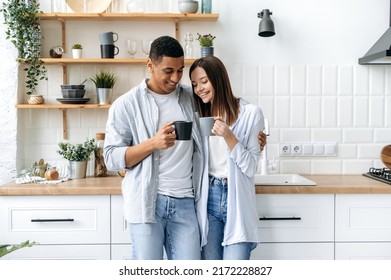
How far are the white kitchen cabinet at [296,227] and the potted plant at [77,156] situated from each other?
110 centimetres

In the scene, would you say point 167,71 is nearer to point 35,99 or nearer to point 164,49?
point 164,49

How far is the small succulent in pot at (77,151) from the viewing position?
2.93 m

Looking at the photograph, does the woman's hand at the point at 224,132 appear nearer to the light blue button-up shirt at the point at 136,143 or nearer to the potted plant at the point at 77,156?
the light blue button-up shirt at the point at 136,143

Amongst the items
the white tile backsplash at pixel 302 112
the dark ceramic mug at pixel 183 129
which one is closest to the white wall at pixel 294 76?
the white tile backsplash at pixel 302 112

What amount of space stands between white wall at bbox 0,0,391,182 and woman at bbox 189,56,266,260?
3.53 ft

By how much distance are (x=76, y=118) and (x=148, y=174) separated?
1.33 m

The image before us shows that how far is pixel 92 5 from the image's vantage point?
3.08 m

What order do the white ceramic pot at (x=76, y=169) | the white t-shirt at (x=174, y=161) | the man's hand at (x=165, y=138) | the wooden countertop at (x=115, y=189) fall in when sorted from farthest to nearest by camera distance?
the white ceramic pot at (x=76, y=169)
the wooden countertop at (x=115, y=189)
the white t-shirt at (x=174, y=161)
the man's hand at (x=165, y=138)

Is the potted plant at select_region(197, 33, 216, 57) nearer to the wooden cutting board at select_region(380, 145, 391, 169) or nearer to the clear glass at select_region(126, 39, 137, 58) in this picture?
the clear glass at select_region(126, 39, 137, 58)

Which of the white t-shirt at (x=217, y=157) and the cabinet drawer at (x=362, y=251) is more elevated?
the white t-shirt at (x=217, y=157)

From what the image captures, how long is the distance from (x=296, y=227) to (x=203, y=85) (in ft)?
3.17

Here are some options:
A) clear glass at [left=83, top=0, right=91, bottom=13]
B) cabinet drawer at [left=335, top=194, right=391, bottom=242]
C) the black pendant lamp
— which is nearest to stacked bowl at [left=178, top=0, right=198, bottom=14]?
the black pendant lamp

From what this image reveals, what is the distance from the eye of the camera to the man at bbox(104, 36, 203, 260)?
2002 millimetres

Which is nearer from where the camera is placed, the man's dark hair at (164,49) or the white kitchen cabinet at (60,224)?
→ the man's dark hair at (164,49)
